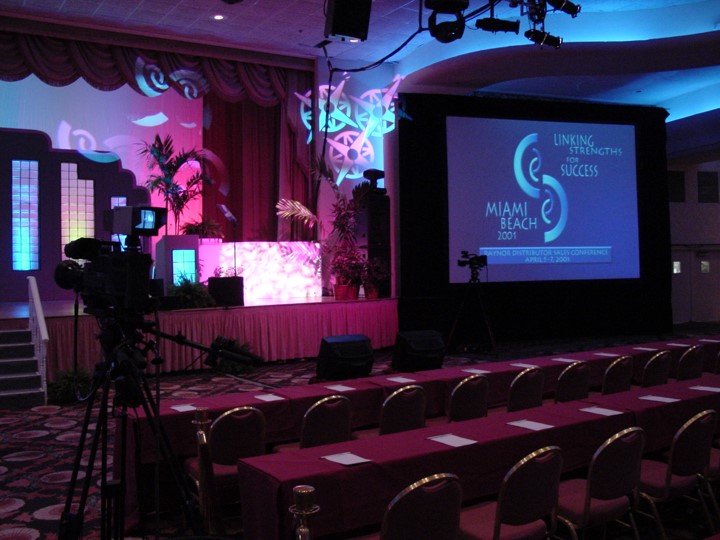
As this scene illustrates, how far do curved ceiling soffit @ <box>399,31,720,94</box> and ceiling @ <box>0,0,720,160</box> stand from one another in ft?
0.05

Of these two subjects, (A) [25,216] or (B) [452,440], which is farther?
(A) [25,216]

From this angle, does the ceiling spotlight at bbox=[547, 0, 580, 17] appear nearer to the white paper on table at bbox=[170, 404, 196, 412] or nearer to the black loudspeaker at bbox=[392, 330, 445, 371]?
the black loudspeaker at bbox=[392, 330, 445, 371]

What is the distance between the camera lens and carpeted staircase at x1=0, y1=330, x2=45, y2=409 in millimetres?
6738

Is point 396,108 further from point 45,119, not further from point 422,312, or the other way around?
point 45,119

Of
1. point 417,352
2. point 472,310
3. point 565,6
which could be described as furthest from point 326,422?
point 472,310

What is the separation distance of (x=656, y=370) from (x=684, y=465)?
2215mm

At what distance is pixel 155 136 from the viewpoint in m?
10.7

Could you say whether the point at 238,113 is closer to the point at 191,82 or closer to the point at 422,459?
the point at 191,82

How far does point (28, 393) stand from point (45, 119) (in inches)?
210

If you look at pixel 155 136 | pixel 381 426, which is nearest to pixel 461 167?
pixel 155 136

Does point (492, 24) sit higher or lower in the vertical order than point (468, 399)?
higher

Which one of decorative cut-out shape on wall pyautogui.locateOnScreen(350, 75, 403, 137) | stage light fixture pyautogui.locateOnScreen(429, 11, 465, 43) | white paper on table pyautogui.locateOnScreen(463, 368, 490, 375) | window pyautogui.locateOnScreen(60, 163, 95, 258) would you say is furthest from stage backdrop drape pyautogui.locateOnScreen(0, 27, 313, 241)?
white paper on table pyautogui.locateOnScreen(463, 368, 490, 375)

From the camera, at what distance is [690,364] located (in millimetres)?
5637

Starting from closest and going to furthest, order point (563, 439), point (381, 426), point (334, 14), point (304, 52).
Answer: point (563, 439)
point (381, 426)
point (334, 14)
point (304, 52)
